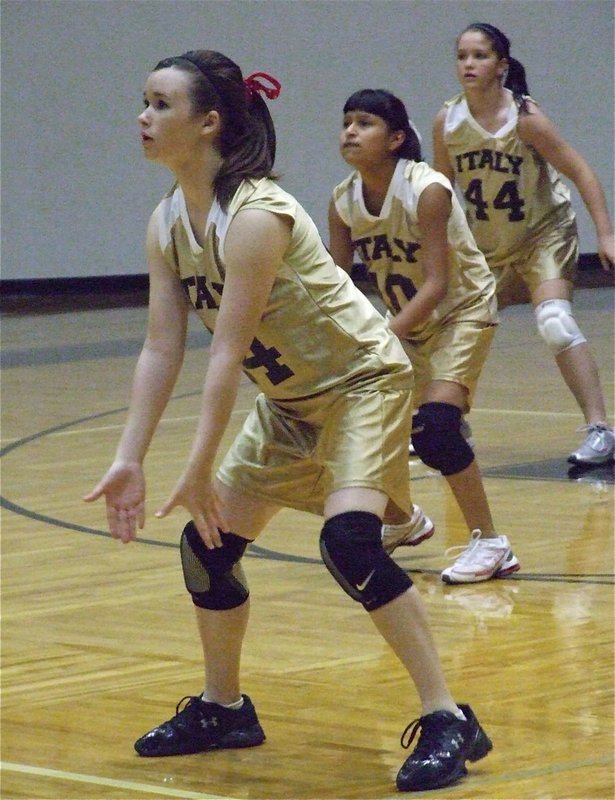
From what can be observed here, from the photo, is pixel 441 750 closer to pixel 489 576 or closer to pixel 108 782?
pixel 108 782

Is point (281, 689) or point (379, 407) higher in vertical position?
point (379, 407)

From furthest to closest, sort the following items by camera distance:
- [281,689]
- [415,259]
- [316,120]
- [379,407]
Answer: [316,120]
[415,259]
[281,689]
[379,407]

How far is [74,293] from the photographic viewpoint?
14719 millimetres

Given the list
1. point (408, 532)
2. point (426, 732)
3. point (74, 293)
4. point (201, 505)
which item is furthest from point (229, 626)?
point (74, 293)

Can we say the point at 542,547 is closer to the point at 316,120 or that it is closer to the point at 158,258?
the point at 158,258

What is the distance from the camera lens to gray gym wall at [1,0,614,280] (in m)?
13.9

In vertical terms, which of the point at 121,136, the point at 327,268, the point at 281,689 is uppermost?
the point at 327,268

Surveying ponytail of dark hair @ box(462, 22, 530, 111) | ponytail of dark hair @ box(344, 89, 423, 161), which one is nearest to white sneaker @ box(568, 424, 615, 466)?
ponytail of dark hair @ box(462, 22, 530, 111)

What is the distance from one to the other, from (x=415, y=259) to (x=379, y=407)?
1781mm

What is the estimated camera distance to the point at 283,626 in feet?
13.7

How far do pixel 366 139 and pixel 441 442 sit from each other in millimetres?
878

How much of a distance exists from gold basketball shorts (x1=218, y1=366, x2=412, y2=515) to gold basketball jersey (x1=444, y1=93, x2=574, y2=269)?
9.91 feet

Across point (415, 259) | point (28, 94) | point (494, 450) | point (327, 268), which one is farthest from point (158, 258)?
point (28, 94)

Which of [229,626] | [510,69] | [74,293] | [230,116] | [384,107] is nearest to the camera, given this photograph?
[230,116]
